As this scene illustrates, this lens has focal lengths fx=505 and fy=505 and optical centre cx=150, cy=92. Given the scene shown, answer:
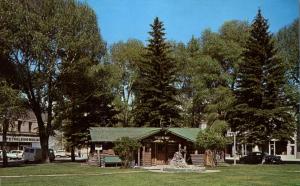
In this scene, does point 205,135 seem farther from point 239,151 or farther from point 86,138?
point 239,151

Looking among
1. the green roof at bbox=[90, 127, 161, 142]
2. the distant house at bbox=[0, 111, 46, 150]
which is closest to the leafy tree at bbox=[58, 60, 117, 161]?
the green roof at bbox=[90, 127, 161, 142]

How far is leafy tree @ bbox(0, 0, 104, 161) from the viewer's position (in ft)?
83.9

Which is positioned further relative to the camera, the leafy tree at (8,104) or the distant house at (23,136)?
the distant house at (23,136)

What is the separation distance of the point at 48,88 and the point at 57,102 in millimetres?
1825

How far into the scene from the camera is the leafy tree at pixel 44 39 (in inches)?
1007

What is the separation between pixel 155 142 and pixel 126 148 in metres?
3.88

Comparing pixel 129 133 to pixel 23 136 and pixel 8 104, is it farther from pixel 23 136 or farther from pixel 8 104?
pixel 23 136

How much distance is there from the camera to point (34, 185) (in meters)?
13.6

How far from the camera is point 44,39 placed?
85.7 ft

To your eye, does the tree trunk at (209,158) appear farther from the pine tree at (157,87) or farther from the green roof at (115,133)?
the pine tree at (157,87)

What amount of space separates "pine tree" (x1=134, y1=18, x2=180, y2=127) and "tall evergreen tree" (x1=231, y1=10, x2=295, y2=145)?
4.73m

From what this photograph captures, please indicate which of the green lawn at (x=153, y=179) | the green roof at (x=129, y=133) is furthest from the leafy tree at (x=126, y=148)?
the green lawn at (x=153, y=179)

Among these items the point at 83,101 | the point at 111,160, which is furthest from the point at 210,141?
the point at 83,101

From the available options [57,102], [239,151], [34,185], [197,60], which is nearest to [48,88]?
[57,102]
